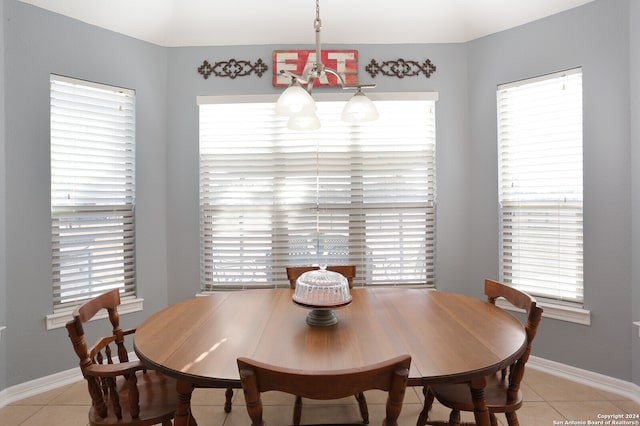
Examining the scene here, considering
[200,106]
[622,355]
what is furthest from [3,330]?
[622,355]

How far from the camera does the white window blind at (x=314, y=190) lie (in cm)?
297

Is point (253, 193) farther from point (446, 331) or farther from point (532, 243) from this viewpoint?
point (532, 243)

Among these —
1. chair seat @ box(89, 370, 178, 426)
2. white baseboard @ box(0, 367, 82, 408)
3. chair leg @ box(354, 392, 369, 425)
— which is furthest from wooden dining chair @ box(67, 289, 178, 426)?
white baseboard @ box(0, 367, 82, 408)

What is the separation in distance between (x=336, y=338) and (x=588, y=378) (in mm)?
2297

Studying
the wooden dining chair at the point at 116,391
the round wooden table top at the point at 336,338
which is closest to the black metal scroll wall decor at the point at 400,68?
the round wooden table top at the point at 336,338

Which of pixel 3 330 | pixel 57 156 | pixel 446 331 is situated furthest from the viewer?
pixel 57 156

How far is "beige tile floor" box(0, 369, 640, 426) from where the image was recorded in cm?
209

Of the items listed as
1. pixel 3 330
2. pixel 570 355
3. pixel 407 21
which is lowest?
pixel 570 355

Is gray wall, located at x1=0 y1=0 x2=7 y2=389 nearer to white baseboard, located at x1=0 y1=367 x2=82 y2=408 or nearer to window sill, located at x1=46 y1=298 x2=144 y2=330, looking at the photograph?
white baseboard, located at x1=0 y1=367 x2=82 y2=408

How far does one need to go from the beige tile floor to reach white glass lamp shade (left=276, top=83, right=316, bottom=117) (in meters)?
1.83

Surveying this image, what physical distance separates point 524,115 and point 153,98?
311cm

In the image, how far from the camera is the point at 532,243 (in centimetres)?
272

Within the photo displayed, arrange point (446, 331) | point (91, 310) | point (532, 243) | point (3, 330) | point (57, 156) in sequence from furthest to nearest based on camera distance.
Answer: point (532, 243)
point (57, 156)
point (3, 330)
point (91, 310)
point (446, 331)

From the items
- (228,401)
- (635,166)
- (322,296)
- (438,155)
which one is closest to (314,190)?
(438,155)
